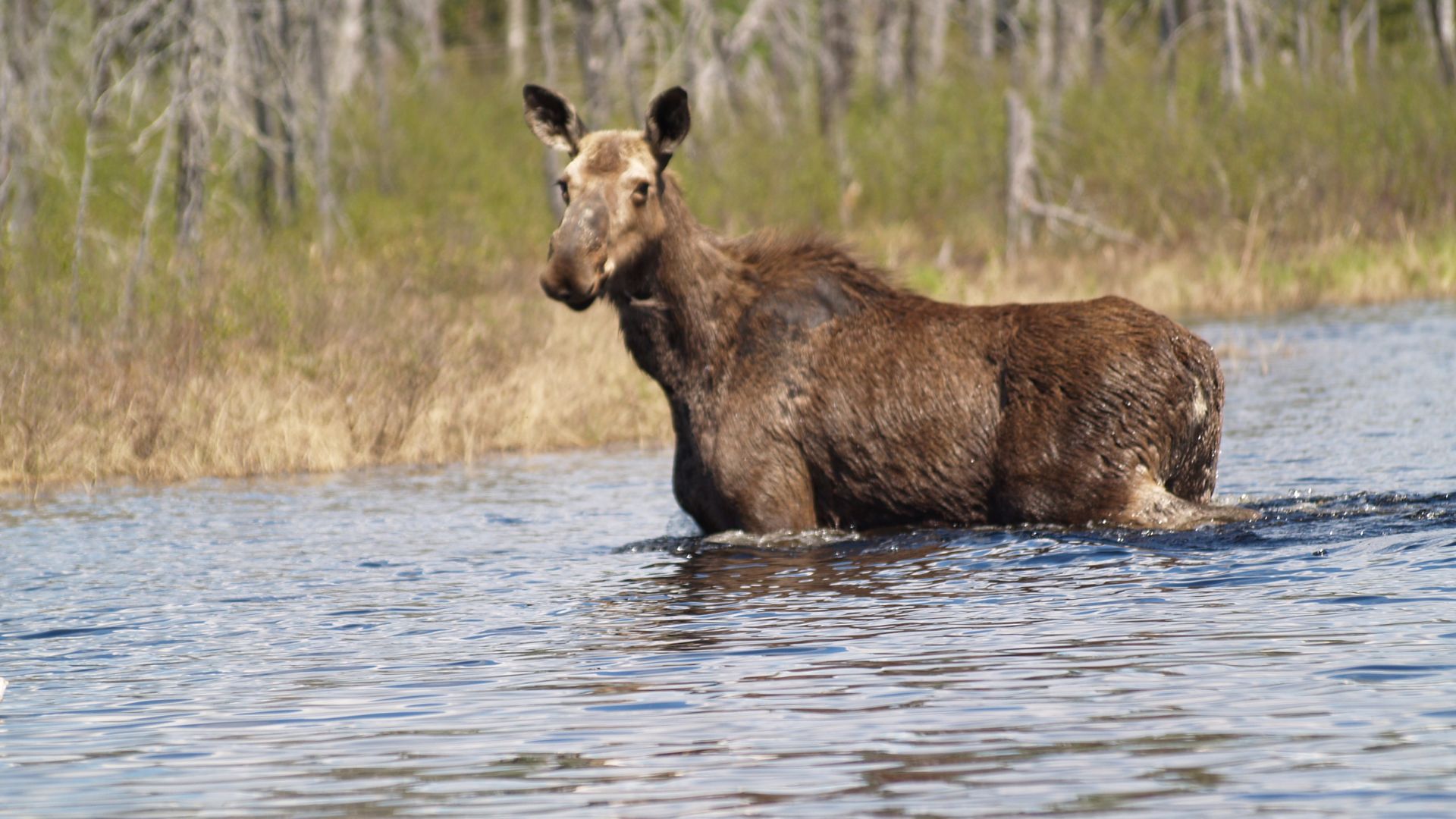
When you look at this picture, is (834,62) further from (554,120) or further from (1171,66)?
(554,120)

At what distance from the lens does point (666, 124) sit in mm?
8820

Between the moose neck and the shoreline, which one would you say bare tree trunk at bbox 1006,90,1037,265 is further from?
the moose neck

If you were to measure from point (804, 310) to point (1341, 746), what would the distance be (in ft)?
15.2

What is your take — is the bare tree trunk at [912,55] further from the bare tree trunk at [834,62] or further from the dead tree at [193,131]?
the dead tree at [193,131]

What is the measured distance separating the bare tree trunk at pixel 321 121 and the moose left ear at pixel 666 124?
1159cm

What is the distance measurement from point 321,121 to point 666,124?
15.6 meters

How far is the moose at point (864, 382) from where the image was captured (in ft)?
28.1

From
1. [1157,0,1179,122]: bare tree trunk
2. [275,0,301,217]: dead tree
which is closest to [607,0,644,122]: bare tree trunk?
[275,0,301,217]: dead tree

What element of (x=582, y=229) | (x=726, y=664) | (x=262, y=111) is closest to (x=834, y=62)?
(x=262, y=111)

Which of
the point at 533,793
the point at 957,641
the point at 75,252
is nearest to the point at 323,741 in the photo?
the point at 533,793

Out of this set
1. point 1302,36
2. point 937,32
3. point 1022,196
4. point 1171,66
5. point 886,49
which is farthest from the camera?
point 937,32

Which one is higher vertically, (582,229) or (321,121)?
(321,121)

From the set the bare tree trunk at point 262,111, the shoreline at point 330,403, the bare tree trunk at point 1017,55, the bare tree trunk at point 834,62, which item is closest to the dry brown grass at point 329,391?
the shoreline at point 330,403

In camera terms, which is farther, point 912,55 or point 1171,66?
point 912,55
